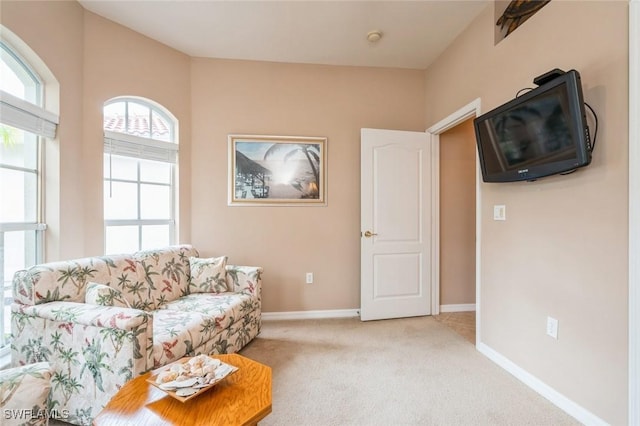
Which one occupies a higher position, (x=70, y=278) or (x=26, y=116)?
(x=26, y=116)

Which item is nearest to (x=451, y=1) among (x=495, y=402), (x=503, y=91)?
(x=503, y=91)

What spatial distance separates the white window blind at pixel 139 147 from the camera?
8.27 ft

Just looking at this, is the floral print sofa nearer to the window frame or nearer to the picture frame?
the window frame

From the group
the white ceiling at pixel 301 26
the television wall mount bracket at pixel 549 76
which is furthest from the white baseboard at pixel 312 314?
the white ceiling at pixel 301 26

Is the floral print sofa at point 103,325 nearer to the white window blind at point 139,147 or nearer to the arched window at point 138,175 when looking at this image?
the arched window at point 138,175

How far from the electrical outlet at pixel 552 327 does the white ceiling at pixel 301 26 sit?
2.41 metres

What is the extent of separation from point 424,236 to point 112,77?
338 centimetres

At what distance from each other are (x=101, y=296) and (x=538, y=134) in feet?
9.18

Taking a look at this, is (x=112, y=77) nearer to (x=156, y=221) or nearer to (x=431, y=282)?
(x=156, y=221)

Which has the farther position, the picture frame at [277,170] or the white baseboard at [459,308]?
the white baseboard at [459,308]

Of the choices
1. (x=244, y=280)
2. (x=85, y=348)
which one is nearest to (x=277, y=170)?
(x=244, y=280)

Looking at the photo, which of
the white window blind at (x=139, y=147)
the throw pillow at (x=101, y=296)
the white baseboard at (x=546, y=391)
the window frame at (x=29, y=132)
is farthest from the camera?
the white window blind at (x=139, y=147)

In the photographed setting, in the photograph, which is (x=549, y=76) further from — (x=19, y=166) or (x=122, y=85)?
(x=19, y=166)

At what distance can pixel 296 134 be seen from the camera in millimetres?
3205
